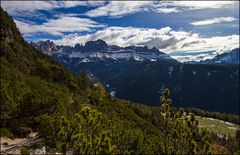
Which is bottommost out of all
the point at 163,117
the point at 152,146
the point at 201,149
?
the point at 152,146

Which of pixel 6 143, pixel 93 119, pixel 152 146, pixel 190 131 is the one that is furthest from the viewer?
pixel 152 146

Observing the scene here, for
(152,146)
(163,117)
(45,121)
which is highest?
Result: (163,117)

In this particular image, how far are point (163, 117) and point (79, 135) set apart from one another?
1279 cm

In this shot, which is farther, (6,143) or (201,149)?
(6,143)

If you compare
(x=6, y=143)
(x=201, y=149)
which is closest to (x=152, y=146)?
(x=6, y=143)

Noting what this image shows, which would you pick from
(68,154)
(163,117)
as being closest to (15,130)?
(68,154)

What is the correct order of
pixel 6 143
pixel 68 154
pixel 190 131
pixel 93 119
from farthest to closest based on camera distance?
pixel 6 143 → pixel 68 154 → pixel 93 119 → pixel 190 131

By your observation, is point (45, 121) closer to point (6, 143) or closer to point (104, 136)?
point (6, 143)

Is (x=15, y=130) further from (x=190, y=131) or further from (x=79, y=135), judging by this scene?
(x=190, y=131)

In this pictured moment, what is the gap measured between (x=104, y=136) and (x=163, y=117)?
8984mm

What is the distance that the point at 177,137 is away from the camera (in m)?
43.4

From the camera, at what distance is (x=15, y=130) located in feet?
362

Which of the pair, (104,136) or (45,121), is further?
(45,121)

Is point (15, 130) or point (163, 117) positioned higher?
point (163, 117)
